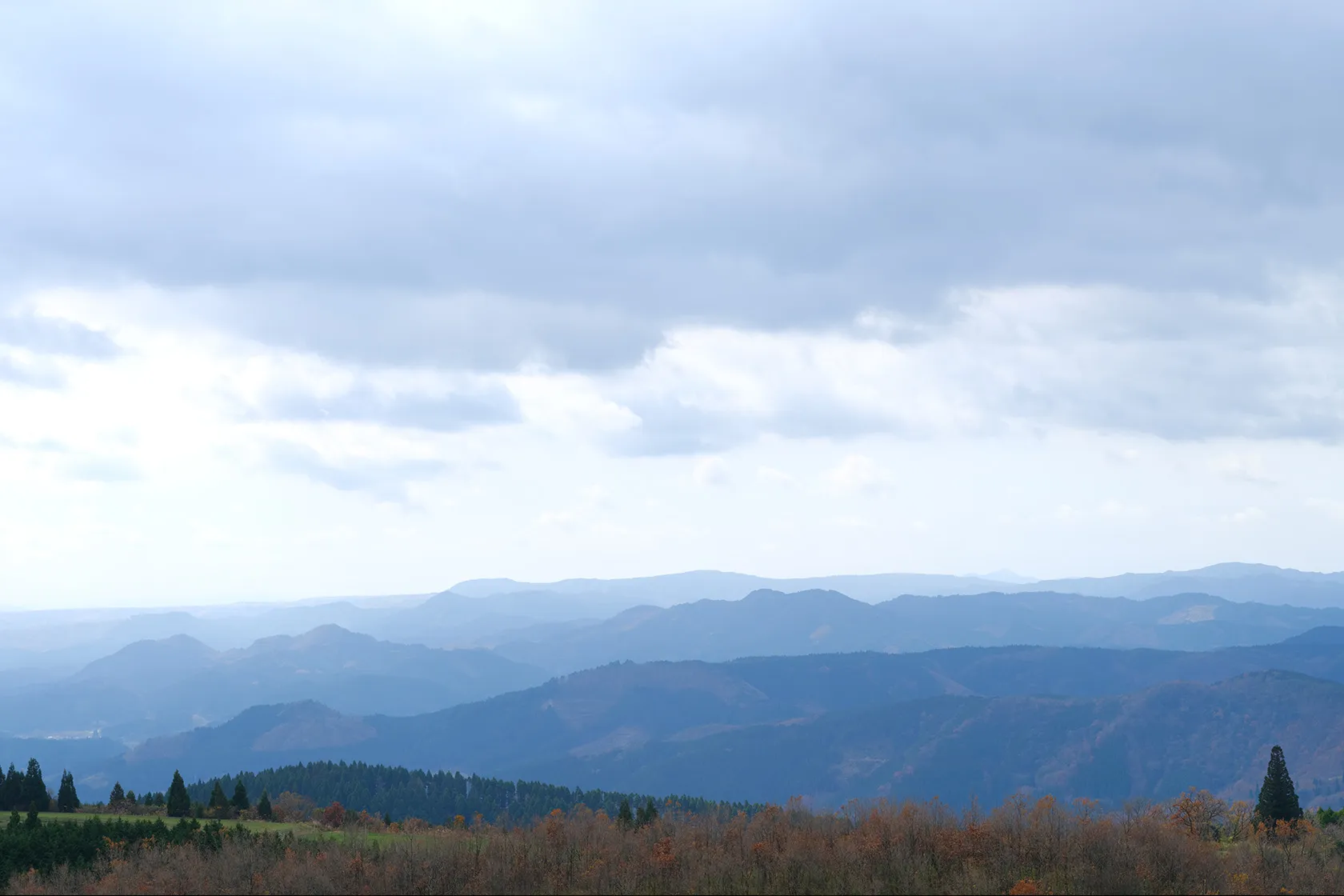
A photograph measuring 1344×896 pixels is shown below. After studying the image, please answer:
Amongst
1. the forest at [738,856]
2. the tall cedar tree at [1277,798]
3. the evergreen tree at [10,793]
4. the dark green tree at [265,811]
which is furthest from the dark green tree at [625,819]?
the evergreen tree at [10,793]

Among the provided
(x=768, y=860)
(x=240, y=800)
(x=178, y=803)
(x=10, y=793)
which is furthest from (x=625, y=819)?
(x=10, y=793)

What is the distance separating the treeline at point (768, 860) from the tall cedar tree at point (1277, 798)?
3.48 metres

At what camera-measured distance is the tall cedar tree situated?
9325 centimetres

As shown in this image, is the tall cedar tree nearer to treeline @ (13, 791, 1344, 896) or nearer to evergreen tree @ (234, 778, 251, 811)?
treeline @ (13, 791, 1344, 896)

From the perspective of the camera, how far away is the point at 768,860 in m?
75.6

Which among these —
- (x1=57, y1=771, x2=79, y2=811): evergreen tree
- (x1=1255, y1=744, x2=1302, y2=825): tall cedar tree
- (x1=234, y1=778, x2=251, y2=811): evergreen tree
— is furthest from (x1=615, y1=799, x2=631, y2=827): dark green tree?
(x1=1255, y1=744, x2=1302, y2=825): tall cedar tree

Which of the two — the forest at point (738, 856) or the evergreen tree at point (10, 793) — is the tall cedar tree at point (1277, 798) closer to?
the forest at point (738, 856)

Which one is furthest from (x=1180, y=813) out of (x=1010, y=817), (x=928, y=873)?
(x=928, y=873)

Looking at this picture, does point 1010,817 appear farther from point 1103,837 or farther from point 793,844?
point 793,844

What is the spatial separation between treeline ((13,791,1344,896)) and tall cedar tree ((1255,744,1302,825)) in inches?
137

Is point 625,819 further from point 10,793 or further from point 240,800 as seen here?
point 10,793

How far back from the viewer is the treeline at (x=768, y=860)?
68.6 meters

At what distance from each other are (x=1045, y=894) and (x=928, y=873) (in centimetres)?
907

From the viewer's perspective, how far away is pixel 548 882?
74125mm
